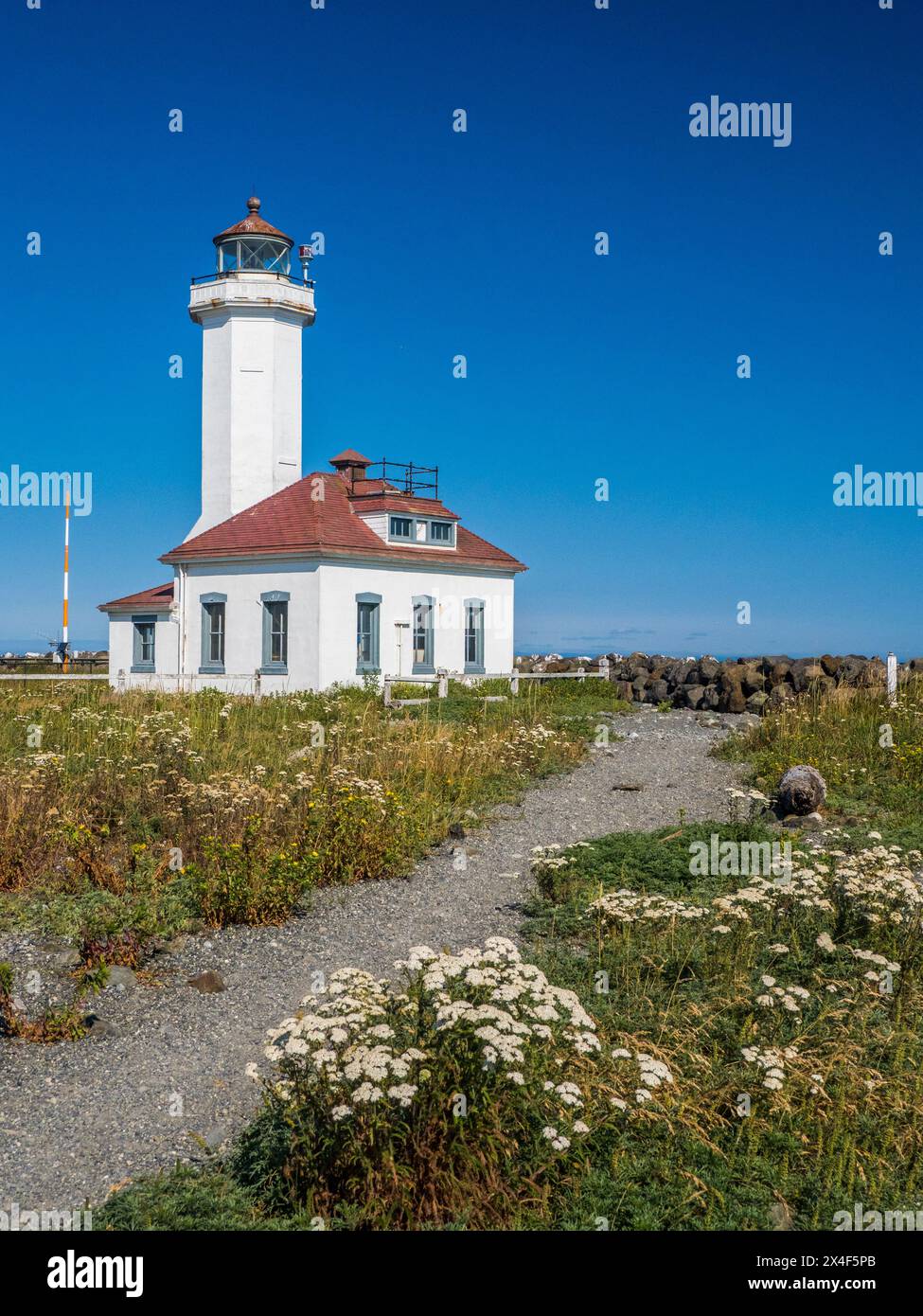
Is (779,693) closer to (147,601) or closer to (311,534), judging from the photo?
(311,534)

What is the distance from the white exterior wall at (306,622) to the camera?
24.0 metres

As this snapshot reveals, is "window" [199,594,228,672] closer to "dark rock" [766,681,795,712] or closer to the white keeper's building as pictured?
the white keeper's building

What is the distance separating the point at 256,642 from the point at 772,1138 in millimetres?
21063

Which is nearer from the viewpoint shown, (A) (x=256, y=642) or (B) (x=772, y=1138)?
(B) (x=772, y=1138)

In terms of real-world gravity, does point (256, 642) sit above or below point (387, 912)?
above

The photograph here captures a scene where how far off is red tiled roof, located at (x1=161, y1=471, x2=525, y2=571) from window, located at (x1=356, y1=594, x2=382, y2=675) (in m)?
1.09

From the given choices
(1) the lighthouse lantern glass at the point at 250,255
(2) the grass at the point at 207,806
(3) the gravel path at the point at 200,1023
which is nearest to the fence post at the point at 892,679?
(2) the grass at the point at 207,806

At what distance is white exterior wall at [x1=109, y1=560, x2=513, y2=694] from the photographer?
2398cm

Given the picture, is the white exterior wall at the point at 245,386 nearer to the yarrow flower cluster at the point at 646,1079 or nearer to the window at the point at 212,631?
the window at the point at 212,631

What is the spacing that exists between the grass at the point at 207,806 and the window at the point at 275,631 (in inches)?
316

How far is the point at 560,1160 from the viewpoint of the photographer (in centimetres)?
451

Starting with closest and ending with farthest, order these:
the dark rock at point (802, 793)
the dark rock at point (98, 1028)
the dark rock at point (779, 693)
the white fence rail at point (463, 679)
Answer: the dark rock at point (98, 1028)
the dark rock at point (802, 793)
the white fence rail at point (463, 679)
the dark rock at point (779, 693)
